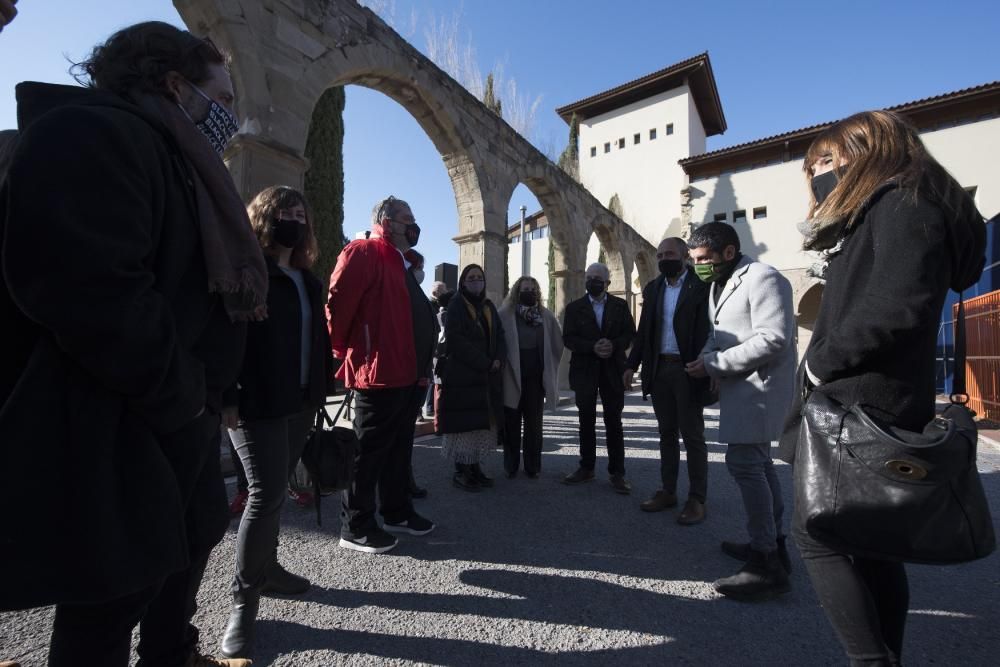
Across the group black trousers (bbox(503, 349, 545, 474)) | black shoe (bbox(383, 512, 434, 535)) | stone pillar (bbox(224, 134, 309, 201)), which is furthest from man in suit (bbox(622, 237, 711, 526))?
stone pillar (bbox(224, 134, 309, 201))

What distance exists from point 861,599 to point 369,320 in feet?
7.90

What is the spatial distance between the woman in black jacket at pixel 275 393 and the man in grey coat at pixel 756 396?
6.62 ft

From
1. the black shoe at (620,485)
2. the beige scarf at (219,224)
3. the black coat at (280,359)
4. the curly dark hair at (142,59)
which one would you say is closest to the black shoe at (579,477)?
the black shoe at (620,485)

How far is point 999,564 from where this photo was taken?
2625mm

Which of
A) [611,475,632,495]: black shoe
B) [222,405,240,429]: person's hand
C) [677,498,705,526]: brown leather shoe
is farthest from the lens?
[611,475,632,495]: black shoe

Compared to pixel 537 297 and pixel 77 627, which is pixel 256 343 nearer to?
pixel 77 627

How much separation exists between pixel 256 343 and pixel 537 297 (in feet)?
9.86

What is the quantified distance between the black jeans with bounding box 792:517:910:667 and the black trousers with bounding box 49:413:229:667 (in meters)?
1.64

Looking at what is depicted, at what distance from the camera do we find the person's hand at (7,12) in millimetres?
1391

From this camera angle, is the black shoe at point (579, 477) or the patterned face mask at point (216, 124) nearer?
the patterned face mask at point (216, 124)

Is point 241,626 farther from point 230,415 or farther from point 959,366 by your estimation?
point 959,366

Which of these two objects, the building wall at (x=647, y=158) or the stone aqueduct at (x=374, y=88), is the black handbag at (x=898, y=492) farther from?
the building wall at (x=647, y=158)

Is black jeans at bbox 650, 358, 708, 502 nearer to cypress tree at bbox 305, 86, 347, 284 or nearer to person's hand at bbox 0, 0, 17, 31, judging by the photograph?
person's hand at bbox 0, 0, 17, 31

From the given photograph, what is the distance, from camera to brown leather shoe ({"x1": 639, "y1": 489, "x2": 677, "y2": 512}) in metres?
3.41
